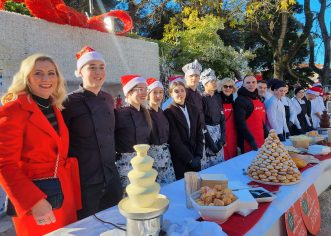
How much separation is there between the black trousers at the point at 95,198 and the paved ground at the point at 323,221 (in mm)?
1303

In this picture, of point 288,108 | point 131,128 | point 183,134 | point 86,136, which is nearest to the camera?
point 86,136

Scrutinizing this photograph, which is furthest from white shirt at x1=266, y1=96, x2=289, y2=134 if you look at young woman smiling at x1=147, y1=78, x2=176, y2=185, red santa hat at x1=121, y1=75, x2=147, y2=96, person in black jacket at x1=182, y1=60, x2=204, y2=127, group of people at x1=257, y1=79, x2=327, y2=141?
red santa hat at x1=121, y1=75, x2=147, y2=96

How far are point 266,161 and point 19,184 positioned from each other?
1682 mm

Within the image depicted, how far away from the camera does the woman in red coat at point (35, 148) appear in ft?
5.13

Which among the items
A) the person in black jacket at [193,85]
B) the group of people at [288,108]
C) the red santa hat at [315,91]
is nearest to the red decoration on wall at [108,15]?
the person in black jacket at [193,85]

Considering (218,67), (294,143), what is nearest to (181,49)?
(218,67)

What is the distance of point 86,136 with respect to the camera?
209 centimetres

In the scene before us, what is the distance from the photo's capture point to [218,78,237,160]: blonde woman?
13.1ft

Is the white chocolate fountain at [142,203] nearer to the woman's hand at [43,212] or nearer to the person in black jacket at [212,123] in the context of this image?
the woman's hand at [43,212]

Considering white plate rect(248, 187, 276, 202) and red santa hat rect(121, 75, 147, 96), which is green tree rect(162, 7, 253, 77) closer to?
red santa hat rect(121, 75, 147, 96)

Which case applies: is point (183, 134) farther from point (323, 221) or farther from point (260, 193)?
point (323, 221)

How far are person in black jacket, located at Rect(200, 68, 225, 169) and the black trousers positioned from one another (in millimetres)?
1447

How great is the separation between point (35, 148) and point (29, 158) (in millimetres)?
63

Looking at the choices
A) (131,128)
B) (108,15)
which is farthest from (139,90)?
(108,15)
